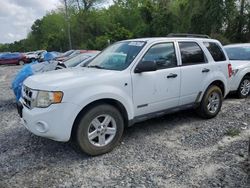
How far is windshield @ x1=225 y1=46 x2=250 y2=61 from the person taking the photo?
9000 millimetres

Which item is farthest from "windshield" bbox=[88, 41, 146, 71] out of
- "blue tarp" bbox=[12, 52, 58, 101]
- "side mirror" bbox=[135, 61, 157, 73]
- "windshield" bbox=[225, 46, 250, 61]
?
"windshield" bbox=[225, 46, 250, 61]

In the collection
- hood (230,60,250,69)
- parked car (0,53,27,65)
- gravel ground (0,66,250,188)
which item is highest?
hood (230,60,250,69)

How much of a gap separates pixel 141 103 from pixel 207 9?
27752 millimetres

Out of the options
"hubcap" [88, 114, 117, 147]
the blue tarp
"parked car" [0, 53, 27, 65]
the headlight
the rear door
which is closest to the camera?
the headlight

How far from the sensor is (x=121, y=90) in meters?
4.85

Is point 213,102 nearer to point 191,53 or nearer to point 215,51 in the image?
point 215,51

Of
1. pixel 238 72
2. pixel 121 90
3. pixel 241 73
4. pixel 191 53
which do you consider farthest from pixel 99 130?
pixel 241 73

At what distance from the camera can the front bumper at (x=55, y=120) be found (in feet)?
14.2

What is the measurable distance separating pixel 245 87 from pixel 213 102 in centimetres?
255

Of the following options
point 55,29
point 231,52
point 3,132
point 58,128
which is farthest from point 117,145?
point 55,29

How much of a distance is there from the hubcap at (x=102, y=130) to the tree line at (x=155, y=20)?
2482 cm

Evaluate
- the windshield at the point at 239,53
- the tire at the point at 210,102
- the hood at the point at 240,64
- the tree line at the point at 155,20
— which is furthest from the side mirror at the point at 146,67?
the tree line at the point at 155,20

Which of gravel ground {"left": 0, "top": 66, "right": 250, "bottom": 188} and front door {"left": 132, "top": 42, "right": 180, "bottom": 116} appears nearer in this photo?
gravel ground {"left": 0, "top": 66, "right": 250, "bottom": 188}

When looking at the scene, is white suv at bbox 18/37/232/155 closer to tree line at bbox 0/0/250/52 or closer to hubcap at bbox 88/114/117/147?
hubcap at bbox 88/114/117/147
